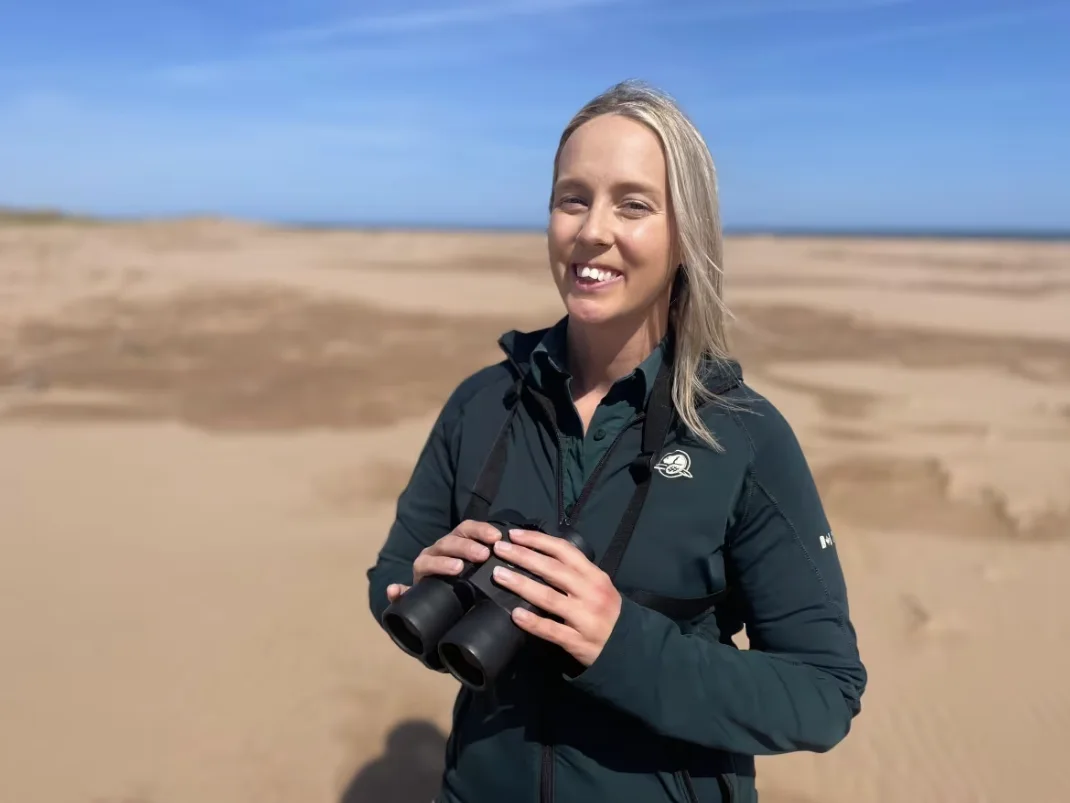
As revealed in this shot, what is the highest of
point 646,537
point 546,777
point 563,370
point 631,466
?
point 563,370

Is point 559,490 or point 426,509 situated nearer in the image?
point 559,490

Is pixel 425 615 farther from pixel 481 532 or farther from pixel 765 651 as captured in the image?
pixel 765 651

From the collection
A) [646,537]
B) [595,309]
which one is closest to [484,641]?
[646,537]

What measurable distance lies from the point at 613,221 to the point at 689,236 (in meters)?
0.16

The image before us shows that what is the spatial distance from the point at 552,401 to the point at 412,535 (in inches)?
19.2

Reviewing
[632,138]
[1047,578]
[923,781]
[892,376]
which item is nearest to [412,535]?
[632,138]

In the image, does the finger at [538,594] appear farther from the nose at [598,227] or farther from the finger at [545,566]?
the nose at [598,227]

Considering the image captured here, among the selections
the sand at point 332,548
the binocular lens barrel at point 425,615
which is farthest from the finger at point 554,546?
the sand at point 332,548

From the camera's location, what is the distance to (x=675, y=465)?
5.52 ft

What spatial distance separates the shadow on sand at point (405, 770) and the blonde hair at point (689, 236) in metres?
2.83

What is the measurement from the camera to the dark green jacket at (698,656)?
1.53m

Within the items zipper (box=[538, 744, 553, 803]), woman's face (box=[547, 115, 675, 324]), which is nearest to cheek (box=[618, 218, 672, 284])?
woman's face (box=[547, 115, 675, 324])

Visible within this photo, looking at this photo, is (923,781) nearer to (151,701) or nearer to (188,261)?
(151,701)

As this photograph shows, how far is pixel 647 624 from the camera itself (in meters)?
1.51
